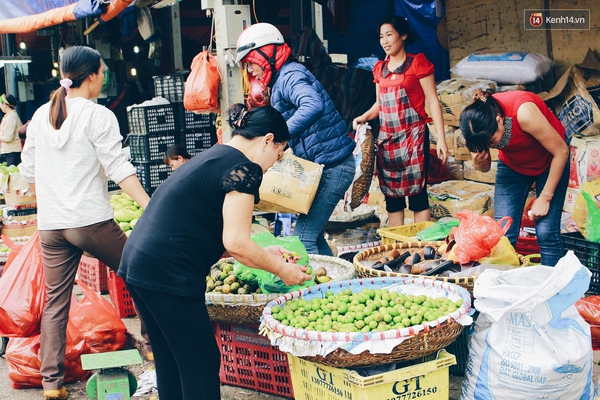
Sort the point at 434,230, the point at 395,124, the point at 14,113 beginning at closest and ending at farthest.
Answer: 1. the point at 434,230
2. the point at 395,124
3. the point at 14,113

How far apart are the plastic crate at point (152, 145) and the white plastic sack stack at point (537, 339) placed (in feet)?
21.1

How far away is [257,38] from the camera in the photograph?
5.24m

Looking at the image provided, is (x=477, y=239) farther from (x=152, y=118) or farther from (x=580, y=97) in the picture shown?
(x=152, y=118)

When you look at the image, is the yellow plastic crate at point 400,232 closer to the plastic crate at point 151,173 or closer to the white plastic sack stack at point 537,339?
→ the white plastic sack stack at point 537,339

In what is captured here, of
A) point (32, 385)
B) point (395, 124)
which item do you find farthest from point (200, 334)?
point (395, 124)

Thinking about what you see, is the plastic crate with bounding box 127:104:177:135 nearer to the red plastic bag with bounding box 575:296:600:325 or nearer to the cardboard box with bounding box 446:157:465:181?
the cardboard box with bounding box 446:157:465:181

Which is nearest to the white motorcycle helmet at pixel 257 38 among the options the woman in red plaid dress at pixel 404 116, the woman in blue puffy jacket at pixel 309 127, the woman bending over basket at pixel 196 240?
the woman in blue puffy jacket at pixel 309 127

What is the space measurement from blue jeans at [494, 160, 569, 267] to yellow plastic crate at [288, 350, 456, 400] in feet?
5.50

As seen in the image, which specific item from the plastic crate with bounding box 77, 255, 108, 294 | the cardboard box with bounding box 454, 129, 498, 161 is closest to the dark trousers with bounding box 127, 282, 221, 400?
the plastic crate with bounding box 77, 255, 108, 294

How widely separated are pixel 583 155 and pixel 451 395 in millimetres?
3218

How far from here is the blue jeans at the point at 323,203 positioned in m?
5.27

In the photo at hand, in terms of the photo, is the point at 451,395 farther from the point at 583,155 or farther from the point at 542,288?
the point at 583,155

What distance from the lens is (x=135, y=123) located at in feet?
30.6

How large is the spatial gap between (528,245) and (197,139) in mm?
5002
